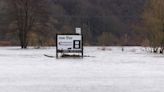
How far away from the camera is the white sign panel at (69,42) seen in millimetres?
37750

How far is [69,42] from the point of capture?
124 feet

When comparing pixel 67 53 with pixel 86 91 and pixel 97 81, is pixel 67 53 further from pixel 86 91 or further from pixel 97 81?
pixel 86 91

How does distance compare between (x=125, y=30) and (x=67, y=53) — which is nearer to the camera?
(x=67, y=53)

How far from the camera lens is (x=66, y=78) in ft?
60.4

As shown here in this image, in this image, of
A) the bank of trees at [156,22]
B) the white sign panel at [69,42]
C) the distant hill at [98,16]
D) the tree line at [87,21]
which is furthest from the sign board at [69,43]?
the distant hill at [98,16]

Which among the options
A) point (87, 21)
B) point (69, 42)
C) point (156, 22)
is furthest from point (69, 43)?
point (87, 21)

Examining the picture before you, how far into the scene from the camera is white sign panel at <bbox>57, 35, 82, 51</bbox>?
124ft

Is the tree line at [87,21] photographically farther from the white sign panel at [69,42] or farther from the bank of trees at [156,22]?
the white sign panel at [69,42]

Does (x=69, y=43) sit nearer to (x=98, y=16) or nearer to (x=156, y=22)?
(x=156, y=22)

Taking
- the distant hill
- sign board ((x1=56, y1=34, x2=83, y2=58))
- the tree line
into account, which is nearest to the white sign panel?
sign board ((x1=56, y1=34, x2=83, y2=58))

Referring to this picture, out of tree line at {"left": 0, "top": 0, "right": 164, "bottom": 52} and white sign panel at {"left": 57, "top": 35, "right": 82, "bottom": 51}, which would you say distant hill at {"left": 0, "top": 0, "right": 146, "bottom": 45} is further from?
white sign panel at {"left": 57, "top": 35, "right": 82, "bottom": 51}

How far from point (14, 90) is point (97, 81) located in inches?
150

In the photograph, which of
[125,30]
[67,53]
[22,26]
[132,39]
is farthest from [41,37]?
[125,30]

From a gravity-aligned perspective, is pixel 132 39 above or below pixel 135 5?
below
